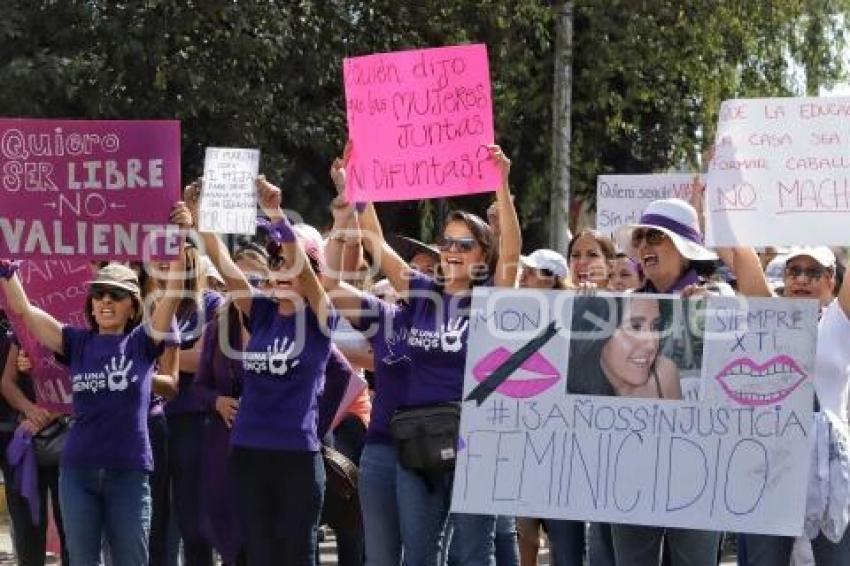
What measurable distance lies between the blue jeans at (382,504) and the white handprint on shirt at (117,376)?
966 millimetres

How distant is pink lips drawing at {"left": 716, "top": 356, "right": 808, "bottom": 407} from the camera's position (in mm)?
6691

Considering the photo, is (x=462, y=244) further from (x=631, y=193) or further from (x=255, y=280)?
(x=631, y=193)

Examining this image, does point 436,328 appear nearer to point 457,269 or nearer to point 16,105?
point 457,269

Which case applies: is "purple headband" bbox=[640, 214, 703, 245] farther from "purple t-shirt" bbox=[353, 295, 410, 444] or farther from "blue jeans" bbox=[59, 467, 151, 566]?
"blue jeans" bbox=[59, 467, 151, 566]

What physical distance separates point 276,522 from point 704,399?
6.07ft

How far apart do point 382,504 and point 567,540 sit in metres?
1.07

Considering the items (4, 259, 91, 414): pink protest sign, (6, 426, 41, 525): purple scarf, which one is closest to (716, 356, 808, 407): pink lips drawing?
(4, 259, 91, 414): pink protest sign

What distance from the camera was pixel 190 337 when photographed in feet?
29.1

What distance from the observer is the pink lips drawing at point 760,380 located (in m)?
6.69

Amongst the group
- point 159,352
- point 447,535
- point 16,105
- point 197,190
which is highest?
point 16,105

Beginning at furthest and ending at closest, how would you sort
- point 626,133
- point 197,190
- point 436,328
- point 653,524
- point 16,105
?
point 626,133, point 16,105, point 197,190, point 436,328, point 653,524

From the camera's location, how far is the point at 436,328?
7.67m

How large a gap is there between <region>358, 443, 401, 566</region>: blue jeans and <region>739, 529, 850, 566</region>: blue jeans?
1.50 meters

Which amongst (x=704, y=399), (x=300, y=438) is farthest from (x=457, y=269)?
(x=704, y=399)
